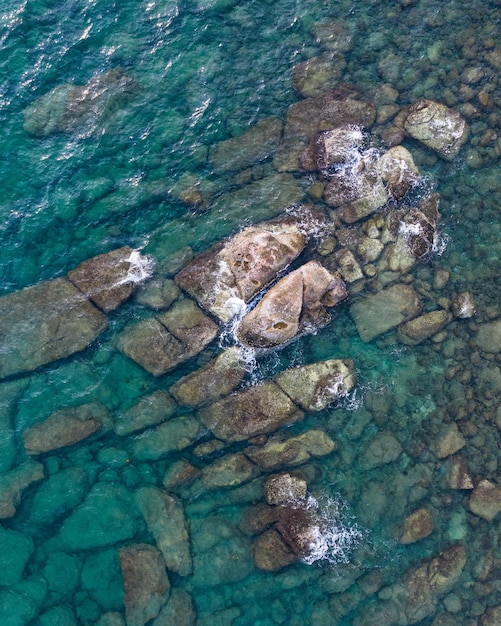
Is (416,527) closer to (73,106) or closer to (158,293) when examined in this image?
(158,293)

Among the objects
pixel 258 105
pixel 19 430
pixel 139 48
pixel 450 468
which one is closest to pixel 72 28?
pixel 139 48

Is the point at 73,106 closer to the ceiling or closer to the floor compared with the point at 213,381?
closer to the ceiling

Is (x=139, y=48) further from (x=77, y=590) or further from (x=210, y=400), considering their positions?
(x=77, y=590)

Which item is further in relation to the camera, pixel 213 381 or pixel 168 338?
pixel 168 338

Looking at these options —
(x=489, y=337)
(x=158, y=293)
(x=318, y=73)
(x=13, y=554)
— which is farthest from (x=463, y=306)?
(x=13, y=554)

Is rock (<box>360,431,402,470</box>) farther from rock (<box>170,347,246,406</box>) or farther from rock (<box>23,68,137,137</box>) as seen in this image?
rock (<box>23,68,137,137</box>)
